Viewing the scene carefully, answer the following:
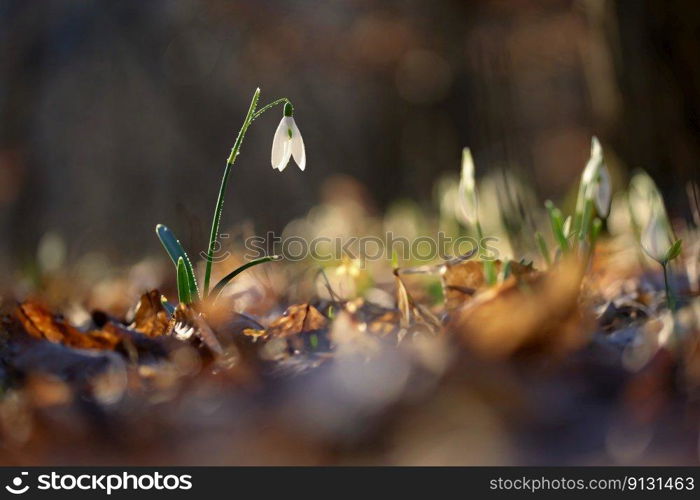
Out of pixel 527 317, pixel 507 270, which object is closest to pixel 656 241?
pixel 507 270

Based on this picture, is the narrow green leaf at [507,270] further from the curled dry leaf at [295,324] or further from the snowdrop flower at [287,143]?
the snowdrop flower at [287,143]

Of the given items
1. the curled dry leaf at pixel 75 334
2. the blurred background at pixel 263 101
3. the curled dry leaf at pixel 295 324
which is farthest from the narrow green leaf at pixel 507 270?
the blurred background at pixel 263 101

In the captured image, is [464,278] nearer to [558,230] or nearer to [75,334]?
[558,230]

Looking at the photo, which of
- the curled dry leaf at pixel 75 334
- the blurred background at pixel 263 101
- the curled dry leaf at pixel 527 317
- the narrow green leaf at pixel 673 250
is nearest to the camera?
the curled dry leaf at pixel 527 317

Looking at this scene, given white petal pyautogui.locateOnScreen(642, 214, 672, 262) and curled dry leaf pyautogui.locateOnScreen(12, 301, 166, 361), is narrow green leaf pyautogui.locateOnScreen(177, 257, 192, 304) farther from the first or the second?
white petal pyautogui.locateOnScreen(642, 214, 672, 262)
